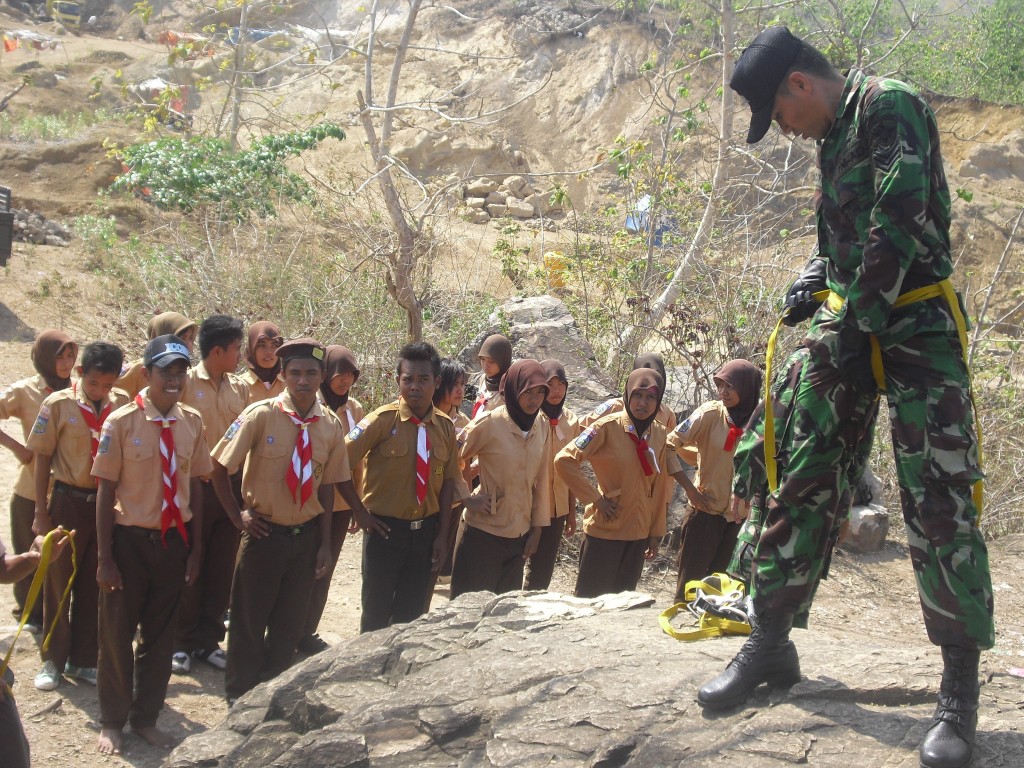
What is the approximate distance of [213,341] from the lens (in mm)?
5848

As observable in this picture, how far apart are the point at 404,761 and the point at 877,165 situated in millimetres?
2334

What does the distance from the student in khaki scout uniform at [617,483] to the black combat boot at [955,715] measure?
2.96m

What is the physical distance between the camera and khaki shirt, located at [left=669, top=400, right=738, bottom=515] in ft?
18.9

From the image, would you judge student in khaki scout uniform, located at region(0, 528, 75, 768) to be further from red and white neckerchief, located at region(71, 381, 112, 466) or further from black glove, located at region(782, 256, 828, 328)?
black glove, located at region(782, 256, 828, 328)

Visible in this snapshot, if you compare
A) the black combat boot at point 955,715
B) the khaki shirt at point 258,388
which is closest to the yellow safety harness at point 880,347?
the black combat boot at point 955,715

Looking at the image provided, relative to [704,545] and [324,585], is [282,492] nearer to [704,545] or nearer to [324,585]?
[324,585]

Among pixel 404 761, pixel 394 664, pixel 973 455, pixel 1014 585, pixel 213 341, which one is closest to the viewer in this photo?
pixel 973 455

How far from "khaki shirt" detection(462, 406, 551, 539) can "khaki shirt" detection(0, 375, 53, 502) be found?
2.40 metres

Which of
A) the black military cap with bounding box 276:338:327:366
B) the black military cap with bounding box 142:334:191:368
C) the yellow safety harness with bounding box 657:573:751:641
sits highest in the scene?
the black military cap with bounding box 276:338:327:366

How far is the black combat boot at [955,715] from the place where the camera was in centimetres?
260

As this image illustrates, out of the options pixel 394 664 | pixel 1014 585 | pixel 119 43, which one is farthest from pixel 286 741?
pixel 119 43

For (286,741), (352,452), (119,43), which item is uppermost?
(119,43)

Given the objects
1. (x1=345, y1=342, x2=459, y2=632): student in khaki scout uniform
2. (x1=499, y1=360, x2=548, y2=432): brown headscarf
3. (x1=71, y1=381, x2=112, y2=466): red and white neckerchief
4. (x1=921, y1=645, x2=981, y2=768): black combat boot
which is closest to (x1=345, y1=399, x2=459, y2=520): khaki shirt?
(x1=345, y1=342, x2=459, y2=632): student in khaki scout uniform

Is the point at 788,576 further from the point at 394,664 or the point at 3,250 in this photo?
the point at 3,250
